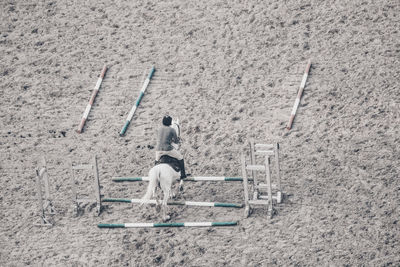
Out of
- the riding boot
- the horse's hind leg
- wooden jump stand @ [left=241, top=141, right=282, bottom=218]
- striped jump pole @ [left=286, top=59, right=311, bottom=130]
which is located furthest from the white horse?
striped jump pole @ [left=286, top=59, right=311, bottom=130]

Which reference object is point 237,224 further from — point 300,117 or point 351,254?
point 300,117

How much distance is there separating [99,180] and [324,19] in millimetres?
7354

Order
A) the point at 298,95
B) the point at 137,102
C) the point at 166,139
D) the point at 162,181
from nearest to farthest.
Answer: the point at 162,181 → the point at 166,139 → the point at 298,95 → the point at 137,102

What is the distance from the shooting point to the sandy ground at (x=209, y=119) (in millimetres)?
12750

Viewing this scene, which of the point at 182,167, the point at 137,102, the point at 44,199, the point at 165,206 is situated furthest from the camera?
the point at 137,102

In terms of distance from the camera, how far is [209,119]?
16188mm

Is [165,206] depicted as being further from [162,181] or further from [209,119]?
[209,119]

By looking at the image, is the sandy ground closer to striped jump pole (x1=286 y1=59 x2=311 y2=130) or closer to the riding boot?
striped jump pole (x1=286 y1=59 x2=311 y2=130)

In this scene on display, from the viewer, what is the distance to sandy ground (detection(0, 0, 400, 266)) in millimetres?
12750

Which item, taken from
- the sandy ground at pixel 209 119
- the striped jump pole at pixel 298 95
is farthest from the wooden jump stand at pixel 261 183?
the striped jump pole at pixel 298 95

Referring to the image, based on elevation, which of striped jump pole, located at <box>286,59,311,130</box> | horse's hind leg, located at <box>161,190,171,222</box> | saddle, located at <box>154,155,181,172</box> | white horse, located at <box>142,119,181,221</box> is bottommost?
horse's hind leg, located at <box>161,190,171,222</box>

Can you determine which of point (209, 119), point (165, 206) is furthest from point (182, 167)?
point (209, 119)

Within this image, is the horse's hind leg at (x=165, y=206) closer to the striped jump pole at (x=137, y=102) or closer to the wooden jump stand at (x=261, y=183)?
the wooden jump stand at (x=261, y=183)

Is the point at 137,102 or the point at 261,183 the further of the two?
the point at 137,102
